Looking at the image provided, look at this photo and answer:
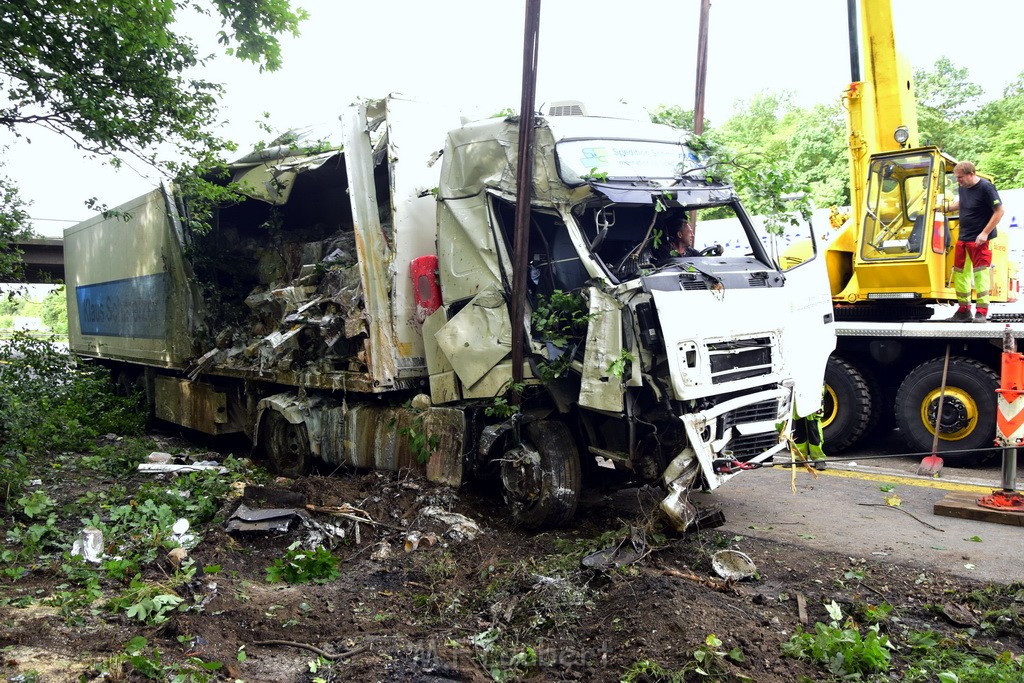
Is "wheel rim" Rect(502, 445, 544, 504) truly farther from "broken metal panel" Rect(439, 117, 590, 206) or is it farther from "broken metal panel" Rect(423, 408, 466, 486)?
"broken metal panel" Rect(439, 117, 590, 206)

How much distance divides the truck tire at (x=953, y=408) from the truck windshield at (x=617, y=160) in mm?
3581

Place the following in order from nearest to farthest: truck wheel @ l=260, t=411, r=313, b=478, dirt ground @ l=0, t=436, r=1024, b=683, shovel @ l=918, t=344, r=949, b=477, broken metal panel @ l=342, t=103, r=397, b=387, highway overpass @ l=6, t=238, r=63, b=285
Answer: dirt ground @ l=0, t=436, r=1024, b=683, broken metal panel @ l=342, t=103, r=397, b=387, shovel @ l=918, t=344, r=949, b=477, truck wheel @ l=260, t=411, r=313, b=478, highway overpass @ l=6, t=238, r=63, b=285

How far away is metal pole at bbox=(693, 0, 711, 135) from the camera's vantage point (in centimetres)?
935

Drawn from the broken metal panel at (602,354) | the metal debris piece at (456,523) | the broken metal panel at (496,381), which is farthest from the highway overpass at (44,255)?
the broken metal panel at (602,354)

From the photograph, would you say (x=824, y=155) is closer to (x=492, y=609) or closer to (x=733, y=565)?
(x=733, y=565)

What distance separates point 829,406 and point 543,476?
441 cm

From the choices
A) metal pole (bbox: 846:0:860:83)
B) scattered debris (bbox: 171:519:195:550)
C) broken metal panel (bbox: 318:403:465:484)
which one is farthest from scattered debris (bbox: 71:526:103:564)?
metal pole (bbox: 846:0:860:83)

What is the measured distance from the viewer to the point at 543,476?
560 cm

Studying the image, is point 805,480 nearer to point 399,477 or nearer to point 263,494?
point 399,477

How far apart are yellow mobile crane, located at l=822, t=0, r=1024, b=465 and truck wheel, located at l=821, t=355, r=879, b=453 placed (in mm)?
10

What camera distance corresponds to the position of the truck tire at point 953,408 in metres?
Answer: 7.55

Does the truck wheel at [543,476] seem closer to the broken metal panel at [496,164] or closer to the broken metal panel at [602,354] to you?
the broken metal panel at [602,354]

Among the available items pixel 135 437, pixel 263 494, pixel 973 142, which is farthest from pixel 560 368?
pixel 973 142

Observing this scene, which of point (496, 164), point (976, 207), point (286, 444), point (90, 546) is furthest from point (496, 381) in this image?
point (976, 207)
